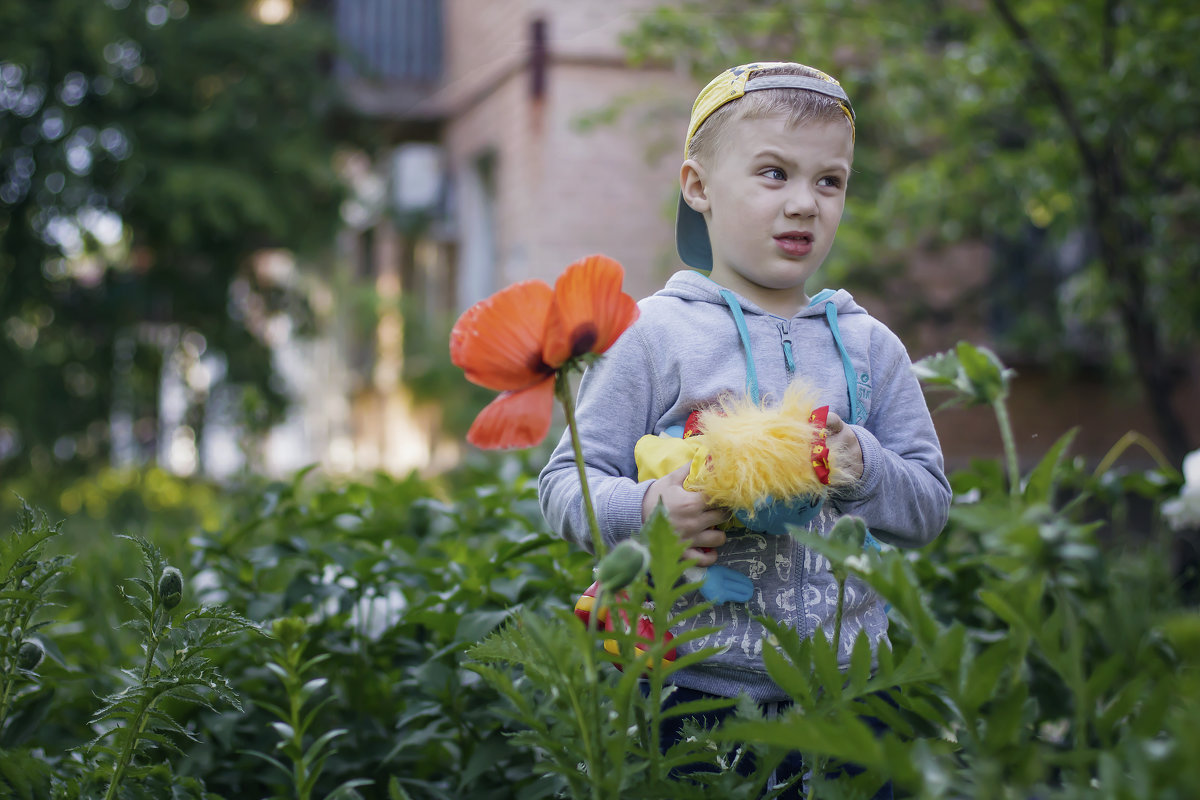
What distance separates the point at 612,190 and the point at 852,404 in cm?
545

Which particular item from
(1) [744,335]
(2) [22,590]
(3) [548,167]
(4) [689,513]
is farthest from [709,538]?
(3) [548,167]

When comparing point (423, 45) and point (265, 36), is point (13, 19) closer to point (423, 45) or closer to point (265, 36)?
point (265, 36)

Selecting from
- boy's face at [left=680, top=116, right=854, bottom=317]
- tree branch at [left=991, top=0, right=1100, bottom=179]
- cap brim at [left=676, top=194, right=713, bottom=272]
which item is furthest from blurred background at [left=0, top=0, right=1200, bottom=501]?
boy's face at [left=680, top=116, right=854, bottom=317]

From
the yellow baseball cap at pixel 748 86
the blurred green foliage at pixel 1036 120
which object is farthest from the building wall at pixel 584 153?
the yellow baseball cap at pixel 748 86

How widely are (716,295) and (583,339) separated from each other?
0.43m

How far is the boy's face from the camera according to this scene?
120 cm

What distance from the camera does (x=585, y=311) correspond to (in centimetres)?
90

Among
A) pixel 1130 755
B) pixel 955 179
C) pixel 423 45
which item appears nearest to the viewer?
pixel 1130 755

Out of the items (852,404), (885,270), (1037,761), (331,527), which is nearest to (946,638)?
(1037,761)

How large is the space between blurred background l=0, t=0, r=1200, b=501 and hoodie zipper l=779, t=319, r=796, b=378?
10.0ft

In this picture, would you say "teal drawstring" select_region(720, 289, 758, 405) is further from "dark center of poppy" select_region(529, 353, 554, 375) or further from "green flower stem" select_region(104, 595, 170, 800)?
"green flower stem" select_region(104, 595, 170, 800)

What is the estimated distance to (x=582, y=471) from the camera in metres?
0.93

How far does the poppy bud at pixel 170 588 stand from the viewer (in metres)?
1.03

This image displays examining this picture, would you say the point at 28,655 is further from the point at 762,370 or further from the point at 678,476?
the point at 762,370
